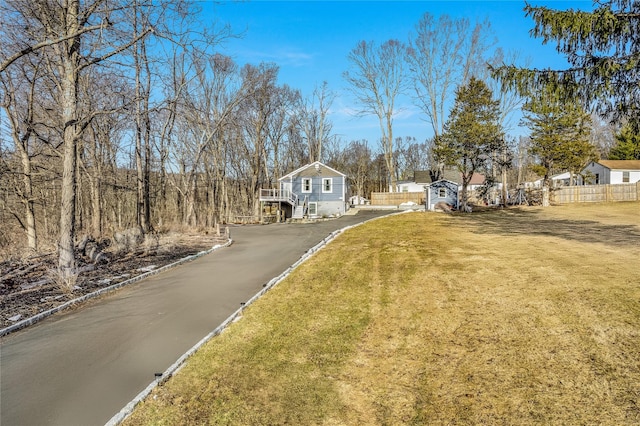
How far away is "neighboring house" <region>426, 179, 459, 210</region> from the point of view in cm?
3028

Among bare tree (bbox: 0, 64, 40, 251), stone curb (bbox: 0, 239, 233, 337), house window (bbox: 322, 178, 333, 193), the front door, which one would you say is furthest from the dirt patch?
house window (bbox: 322, 178, 333, 193)

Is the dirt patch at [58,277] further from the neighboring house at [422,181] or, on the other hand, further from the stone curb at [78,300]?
the neighboring house at [422,181]

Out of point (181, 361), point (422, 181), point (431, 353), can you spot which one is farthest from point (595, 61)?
point (422, 181)

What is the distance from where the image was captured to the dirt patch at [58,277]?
649cm

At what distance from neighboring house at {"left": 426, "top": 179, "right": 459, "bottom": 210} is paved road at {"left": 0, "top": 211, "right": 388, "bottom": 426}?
24699 millimetres

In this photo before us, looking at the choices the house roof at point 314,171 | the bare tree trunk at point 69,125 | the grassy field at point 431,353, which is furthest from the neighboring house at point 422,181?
the bare tree trunk at point 69,125

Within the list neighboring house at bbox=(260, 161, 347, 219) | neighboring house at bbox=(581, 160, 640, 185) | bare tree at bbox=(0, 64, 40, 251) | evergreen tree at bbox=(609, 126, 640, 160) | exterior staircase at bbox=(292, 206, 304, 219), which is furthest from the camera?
evergreen tree at bbox=(609, 126, 640, 160)

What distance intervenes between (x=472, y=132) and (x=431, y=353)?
23877 mm

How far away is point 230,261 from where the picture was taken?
35.6ft

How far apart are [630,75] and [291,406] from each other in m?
10.7

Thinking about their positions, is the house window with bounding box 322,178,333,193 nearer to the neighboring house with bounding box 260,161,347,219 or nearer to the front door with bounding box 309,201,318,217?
the neighboring house with bounding box 260,161,347,219

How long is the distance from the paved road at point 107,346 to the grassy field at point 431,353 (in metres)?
0.48

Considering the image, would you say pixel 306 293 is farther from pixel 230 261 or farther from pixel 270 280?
pixel 230 261

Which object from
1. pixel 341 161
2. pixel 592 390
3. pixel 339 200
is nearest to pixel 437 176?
pixel 339 200
